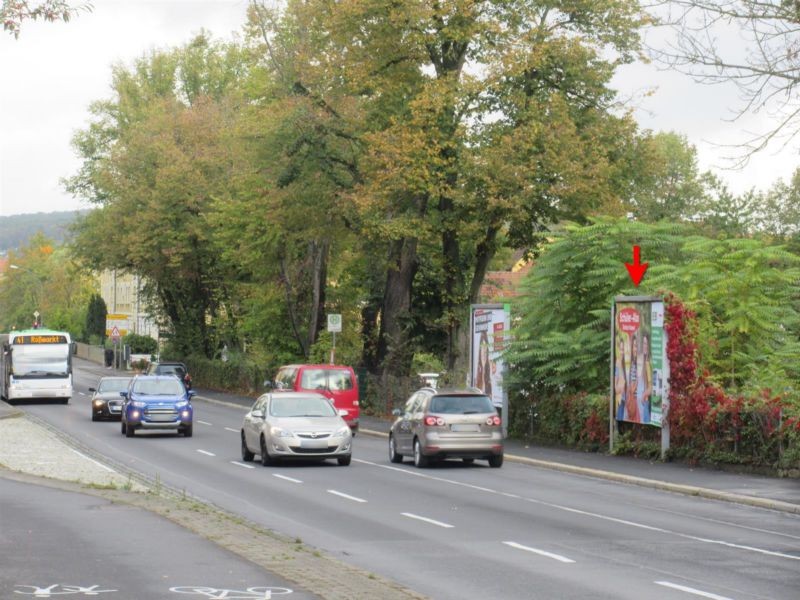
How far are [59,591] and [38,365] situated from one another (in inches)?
1986

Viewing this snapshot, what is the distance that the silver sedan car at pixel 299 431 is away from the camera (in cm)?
2788

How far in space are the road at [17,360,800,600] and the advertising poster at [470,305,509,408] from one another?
6294 millimetres

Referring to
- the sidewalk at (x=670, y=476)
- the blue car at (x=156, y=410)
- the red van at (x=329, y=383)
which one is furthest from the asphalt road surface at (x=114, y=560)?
the red van at (x=329, y=383)

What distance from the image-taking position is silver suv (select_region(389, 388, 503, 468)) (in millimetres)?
27469

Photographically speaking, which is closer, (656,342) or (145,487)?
(145,487)

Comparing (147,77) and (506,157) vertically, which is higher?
(147,77)

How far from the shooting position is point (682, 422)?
2728cm

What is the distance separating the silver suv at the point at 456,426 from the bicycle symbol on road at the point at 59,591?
662 inches

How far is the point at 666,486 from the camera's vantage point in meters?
23.3

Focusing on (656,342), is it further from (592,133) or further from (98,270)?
(98,270)

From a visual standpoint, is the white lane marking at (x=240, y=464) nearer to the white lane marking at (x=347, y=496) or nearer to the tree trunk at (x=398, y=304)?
the white lane marking at (x=347, y=496)

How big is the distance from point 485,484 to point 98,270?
61.9 meters

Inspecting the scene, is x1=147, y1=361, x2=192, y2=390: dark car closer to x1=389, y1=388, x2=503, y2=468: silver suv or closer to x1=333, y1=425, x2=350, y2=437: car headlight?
x1=333, y1=425, x2=350, y2=437: car headlight

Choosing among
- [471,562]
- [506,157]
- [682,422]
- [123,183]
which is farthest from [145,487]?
[123,183]
